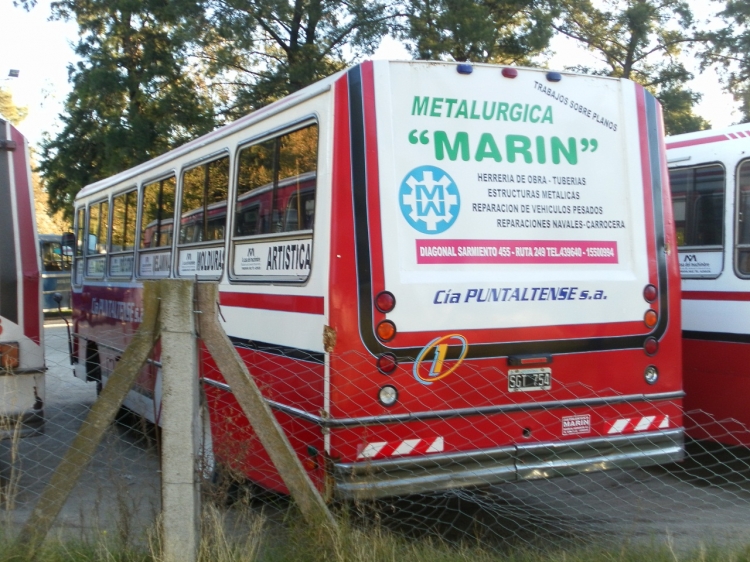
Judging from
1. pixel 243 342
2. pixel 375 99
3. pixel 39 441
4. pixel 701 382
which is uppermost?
pixel 375 99

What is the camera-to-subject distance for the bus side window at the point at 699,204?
743 cm

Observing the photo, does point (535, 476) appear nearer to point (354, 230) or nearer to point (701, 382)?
point (354, 230)

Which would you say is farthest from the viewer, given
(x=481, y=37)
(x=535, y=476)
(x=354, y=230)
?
(x=481, y=37)

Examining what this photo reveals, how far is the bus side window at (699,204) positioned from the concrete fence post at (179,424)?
5.17 metres

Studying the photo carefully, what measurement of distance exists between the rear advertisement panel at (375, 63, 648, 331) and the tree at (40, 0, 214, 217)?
49.3 ft

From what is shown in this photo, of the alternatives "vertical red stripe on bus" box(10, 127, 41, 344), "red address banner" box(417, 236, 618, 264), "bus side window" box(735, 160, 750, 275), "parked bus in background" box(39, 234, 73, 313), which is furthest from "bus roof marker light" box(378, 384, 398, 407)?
"parked bus in background" box(39, 234, 73, 313)

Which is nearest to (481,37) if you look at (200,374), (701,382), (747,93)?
(747,93)

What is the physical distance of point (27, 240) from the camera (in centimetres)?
720

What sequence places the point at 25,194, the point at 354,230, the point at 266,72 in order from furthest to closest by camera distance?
the point at 266,72, the point at 25,194, the point at 354,230

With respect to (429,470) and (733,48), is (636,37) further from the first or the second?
(429,470)

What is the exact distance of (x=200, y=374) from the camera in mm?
4211

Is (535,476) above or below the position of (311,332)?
below

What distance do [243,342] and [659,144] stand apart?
11.2ft

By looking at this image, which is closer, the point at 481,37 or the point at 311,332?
the point at 311,332
